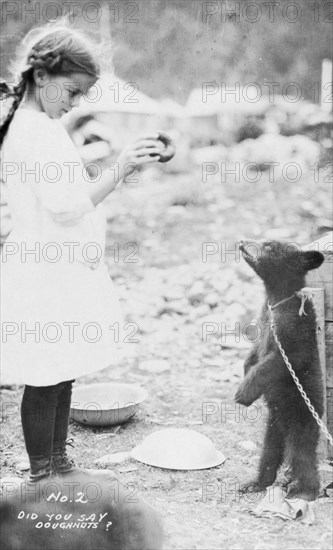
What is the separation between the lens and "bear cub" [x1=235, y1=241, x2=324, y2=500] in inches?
114

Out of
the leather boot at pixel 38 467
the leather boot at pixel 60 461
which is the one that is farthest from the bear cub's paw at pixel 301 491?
the leather boot at pixel 38 467

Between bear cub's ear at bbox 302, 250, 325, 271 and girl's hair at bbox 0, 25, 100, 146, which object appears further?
bear cub's ear at bbox 302, 250, 325, 271

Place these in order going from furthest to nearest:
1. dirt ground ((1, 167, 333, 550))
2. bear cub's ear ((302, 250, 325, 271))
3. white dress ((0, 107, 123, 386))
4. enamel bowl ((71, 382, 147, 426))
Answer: enamel bowl ((71, 382, 147, 426))
bear cub's ear ((302, 250, 325, 271))
dirt ground ((1, 167, 333, 550))
white dress ((0, 107, 123, 386))

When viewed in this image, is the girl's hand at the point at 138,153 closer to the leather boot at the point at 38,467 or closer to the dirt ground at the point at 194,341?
the leather boot at the point at 38,467

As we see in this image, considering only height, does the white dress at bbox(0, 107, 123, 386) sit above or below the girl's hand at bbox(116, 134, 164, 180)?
below

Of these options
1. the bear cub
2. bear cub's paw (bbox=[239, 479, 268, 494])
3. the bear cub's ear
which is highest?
the bear cub's ear

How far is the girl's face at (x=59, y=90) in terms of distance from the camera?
8.41ft

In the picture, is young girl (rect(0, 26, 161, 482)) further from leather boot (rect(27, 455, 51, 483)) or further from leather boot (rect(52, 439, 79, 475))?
leather boot (rect(52, 439, 79, 475))

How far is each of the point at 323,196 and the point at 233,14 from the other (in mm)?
3935

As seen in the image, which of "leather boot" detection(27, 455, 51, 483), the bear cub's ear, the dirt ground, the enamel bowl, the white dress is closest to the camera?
the white dress

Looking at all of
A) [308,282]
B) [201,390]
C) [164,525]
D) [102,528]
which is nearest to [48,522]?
[102,528]

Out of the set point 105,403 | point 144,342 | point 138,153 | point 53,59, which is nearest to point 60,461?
point 105,403

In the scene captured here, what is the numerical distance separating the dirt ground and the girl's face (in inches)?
68.2

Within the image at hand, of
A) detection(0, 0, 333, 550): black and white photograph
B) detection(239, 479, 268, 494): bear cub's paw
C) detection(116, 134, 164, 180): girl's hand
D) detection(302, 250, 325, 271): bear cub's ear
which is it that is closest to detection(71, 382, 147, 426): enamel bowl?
detection(0, 0, 333, 550): black and white photograph
